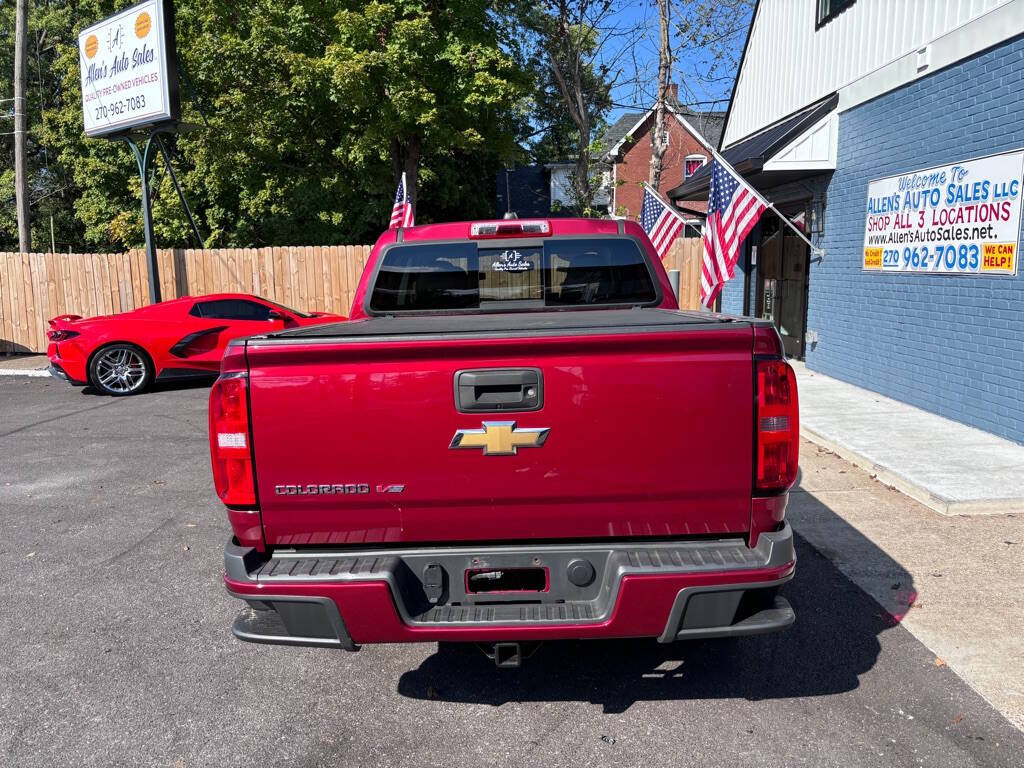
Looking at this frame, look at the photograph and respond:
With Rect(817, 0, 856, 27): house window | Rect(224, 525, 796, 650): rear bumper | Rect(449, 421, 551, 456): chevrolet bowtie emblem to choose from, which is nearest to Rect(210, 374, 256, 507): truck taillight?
Rect(224, 525, 796, 650): rear bumper

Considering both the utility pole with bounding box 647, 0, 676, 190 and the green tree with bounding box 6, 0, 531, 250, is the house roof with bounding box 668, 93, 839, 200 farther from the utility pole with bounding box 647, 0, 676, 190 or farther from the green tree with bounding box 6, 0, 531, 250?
the green tree with bounding box 6, 0, 531, 250

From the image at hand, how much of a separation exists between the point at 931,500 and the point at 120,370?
417 inches

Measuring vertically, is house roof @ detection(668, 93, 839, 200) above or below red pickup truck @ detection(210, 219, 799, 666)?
above

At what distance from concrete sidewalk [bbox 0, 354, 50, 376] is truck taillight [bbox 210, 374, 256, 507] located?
43.7ft

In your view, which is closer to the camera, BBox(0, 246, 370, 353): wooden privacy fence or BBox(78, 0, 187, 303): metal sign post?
BBox(78, 0, 187, 303): metal sign post

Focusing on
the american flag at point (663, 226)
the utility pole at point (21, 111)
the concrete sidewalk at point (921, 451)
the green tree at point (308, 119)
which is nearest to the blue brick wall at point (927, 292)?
the concrete sidewalk at point (921, 451)

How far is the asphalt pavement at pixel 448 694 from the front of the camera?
9.46 feet

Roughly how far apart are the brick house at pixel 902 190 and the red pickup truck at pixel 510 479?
595 cm

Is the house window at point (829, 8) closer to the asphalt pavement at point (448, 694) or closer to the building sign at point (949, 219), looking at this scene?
the building sign at point (949, 219)

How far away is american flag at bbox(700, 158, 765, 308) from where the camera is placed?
9.26m

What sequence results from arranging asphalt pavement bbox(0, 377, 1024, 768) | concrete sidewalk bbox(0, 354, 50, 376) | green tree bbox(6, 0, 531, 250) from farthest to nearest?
green tree bbox(6, 0, 531, 250), concrete sidewalk bbox(0, 354, 50, 376), asphalt pavement bbox(0, 377, 1024, 768)

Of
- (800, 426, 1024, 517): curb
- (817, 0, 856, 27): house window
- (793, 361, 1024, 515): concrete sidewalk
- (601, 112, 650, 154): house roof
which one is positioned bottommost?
(800, 426, 1024, 517): curb

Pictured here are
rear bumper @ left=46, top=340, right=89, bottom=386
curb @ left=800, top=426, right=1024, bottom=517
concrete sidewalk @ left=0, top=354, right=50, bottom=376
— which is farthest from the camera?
concrete sidewalk @ left=0, top=354, right=50, bottom=376

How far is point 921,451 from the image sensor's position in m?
6.94
